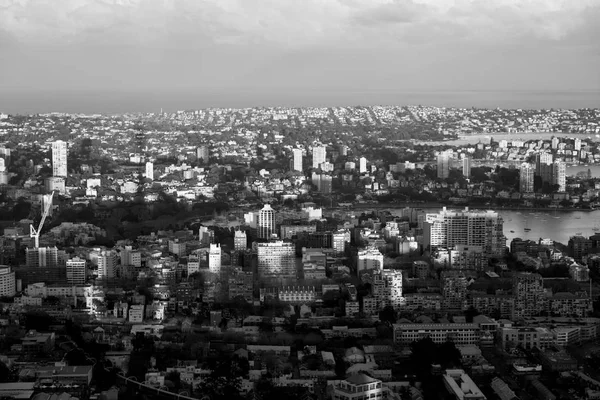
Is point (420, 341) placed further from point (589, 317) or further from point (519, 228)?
point (519, 228)

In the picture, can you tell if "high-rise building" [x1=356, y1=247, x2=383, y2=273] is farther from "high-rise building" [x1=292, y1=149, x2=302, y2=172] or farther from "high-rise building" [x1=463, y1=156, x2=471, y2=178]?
"high-rise building" [x1=292, y1=149, x2=302, y2=172]

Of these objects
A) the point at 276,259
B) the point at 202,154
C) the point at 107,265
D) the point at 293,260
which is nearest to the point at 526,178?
the point at 202,154

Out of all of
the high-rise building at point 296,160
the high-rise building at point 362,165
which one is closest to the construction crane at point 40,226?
the high-rise building at point 296,160

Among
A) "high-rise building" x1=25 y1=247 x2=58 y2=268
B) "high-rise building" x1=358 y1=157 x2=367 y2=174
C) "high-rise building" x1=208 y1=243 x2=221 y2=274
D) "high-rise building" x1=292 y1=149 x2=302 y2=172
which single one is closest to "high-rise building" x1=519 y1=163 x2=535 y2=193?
"high-rise building" x1=358 y1=157 x2=367 y2=174

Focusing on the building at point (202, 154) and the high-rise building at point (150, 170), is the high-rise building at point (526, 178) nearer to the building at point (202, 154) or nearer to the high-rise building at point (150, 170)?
the building at point (202, 154)

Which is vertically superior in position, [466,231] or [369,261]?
[466,231]

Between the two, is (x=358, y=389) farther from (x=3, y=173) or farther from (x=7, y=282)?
(x=3, y=173)
